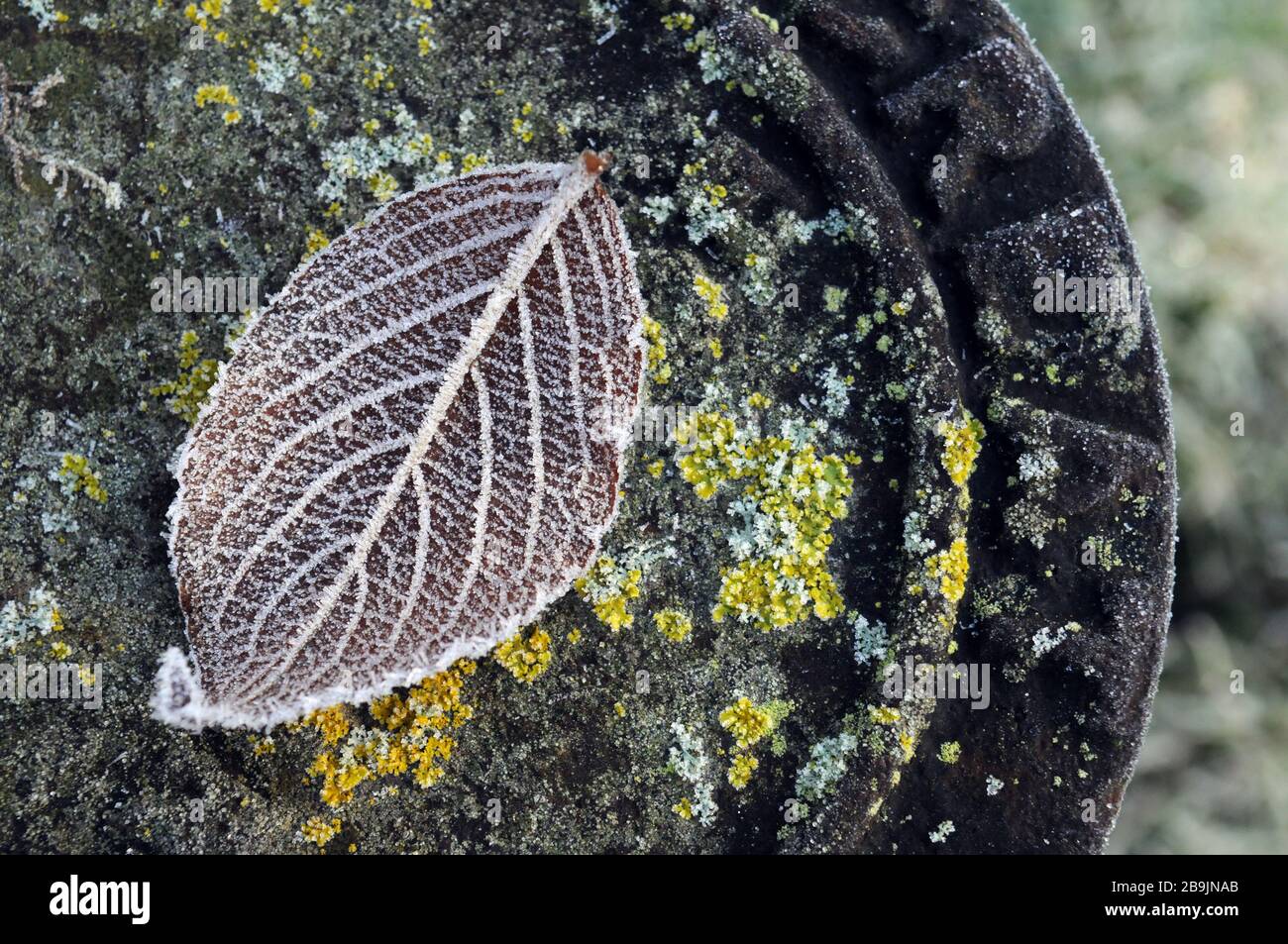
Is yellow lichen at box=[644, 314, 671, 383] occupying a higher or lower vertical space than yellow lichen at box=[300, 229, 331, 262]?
lower

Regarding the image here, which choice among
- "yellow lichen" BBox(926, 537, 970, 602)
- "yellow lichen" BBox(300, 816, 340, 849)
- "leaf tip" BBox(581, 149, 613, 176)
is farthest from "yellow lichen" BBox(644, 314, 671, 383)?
"yellow lichen" BBox(300, 816, 340, 849)

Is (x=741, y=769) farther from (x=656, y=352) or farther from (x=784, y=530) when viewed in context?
(x=656, y=352)

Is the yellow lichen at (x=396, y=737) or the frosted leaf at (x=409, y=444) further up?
the frosted leaf at (x=409, y=444)

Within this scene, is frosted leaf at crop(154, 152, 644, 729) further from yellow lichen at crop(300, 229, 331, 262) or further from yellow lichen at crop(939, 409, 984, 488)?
yellow lichen at crop(939, 409, 984, 488)

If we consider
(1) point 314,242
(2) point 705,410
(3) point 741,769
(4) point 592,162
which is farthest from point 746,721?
(1) point 314,242

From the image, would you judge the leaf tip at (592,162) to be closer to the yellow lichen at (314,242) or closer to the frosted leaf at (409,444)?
the frosted leaf at (409,444)

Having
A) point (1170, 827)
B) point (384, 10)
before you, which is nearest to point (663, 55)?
point (384, 10)

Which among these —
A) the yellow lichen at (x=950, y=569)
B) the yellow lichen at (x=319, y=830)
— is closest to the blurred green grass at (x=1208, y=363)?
the yellow lichen at (x=950, y=569)
